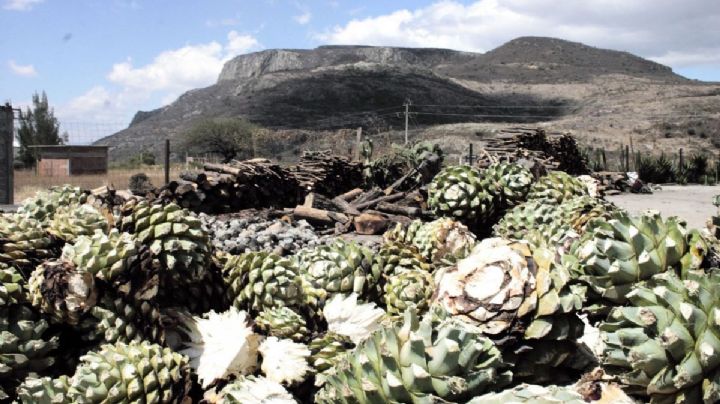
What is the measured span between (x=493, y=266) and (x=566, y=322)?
0.30 metres

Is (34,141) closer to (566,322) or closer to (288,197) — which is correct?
(288,197)

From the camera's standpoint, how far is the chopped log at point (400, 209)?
8.20 m

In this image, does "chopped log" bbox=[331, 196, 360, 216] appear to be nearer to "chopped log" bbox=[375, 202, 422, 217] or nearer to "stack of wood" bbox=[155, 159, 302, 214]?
"chopped log" bbox=[375, 202, 422, 217]

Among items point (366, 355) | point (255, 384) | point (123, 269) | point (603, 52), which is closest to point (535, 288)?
point (366, 355)

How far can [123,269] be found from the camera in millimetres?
2422

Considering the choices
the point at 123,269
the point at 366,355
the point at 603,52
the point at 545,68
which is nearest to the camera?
the point at 366,355

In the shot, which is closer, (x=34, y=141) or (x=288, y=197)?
(x=288, y=197)

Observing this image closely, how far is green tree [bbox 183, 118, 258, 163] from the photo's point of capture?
4909cm

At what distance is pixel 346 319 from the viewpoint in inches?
107

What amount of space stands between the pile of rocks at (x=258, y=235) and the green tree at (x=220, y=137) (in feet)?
130

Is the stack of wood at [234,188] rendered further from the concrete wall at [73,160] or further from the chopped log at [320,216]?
the concrete wall at [73,160]

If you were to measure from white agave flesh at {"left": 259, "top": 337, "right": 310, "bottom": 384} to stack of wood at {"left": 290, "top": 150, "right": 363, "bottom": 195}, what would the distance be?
28.3 feet

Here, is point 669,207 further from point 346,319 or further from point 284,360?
point 284,360

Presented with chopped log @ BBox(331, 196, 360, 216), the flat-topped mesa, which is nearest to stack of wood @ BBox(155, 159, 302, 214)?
chopped log @ BBox(331, 196, 360, 216)
